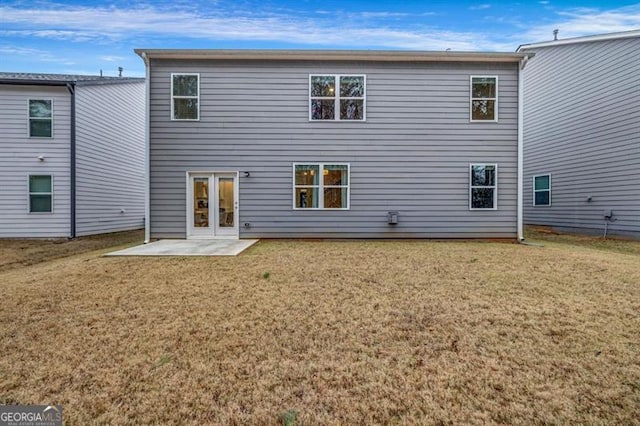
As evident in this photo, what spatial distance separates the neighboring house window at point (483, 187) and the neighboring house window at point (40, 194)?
44.4ft

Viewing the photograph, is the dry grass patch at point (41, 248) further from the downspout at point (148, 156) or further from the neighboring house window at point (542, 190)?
the neighboring house window at point (542, 190)

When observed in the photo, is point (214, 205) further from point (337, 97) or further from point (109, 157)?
point (109, 157)

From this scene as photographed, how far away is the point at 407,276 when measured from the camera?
5.26 m

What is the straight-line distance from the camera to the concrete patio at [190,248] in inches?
278

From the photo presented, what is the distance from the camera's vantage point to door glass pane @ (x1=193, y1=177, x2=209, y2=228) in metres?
9.46

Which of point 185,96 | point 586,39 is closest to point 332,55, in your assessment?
point 185,96

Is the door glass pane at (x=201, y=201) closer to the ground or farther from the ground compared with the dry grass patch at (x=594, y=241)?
farther from the ground

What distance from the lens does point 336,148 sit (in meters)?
9.53

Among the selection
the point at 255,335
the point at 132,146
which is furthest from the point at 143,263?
the point at 132,146

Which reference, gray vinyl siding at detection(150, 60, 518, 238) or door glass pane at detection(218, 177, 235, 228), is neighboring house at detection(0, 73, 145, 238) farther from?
door glass pane at detection(218, 177, 235, 228)

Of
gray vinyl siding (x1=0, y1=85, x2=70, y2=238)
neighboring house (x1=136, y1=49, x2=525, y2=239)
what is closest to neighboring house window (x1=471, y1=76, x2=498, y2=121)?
neighboring house (x1=136, y1=49, x2=525, y2=239)

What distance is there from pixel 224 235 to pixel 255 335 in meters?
6.73

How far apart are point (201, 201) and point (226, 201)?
2.39 feet
